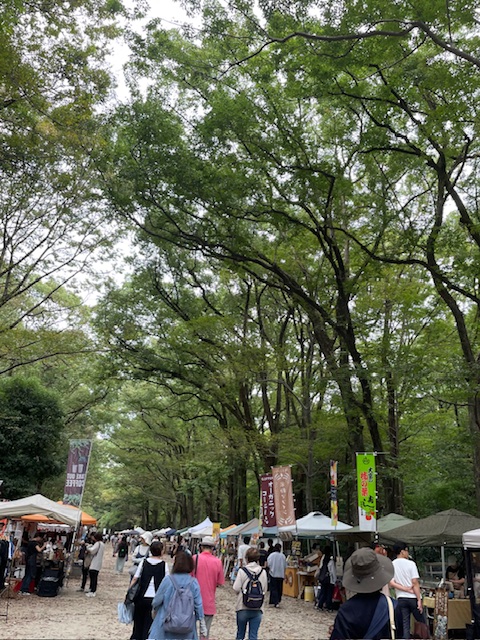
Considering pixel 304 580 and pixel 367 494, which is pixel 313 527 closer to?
pixel 304 580

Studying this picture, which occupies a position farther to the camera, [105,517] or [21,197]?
[105,517]

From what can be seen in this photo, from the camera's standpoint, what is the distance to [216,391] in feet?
62.9

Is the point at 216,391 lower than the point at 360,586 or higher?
higher

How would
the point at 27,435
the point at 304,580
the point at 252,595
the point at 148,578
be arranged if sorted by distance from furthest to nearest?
the point at 27,435 < the point at 304,580 < the point at 252,595 < the point at 148,578

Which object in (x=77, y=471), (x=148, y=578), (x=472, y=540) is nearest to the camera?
(x=148, y=578)

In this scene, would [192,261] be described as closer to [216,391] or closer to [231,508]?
[216,391]

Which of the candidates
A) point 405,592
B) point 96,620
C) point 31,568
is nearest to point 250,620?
point 405,592

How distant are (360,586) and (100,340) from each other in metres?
16.3

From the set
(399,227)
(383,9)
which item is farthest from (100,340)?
(383,9)

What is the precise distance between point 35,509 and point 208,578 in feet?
21.6

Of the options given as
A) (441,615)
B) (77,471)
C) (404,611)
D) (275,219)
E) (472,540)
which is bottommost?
(441,615)

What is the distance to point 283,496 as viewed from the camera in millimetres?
13016

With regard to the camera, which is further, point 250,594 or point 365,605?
point 250,594

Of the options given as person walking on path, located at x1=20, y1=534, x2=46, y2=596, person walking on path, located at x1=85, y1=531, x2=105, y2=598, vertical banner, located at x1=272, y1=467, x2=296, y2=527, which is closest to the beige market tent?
vertical banner, located at x1=272, y1=467, x2=296, y2=527
